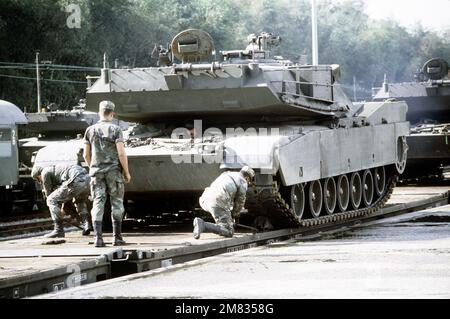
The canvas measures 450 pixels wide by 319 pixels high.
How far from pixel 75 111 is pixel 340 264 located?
14909mm

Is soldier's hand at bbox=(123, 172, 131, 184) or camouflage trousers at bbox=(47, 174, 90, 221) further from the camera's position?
camouflage trousers at bbox=(47, 174, 90, 221)

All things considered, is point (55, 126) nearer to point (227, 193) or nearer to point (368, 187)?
point (368, 187)

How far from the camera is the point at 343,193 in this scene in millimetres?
19188

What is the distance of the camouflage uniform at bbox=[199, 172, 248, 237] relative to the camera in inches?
580

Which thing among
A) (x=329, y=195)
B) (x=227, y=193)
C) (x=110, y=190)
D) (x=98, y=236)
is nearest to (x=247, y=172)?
(x=227, y=193)

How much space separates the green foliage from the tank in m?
19.6

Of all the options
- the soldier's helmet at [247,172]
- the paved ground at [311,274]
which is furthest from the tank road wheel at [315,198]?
the paved ground at [311,274]

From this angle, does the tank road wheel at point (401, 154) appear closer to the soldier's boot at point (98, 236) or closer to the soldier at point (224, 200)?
the soldier at point (224, 200)

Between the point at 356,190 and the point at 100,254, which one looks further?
the point at 356,190

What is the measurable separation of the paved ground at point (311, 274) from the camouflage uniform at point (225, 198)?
0.76m

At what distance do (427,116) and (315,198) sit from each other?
11239 mm

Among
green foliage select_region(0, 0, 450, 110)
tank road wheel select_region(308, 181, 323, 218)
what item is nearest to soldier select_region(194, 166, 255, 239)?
tank road wheel select_region(308, 181, 323, 218)

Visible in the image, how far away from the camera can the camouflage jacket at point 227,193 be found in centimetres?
1473

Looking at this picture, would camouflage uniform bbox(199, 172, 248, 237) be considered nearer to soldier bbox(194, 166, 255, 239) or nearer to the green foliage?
soldier bbox(194, 166, 255, 239)
